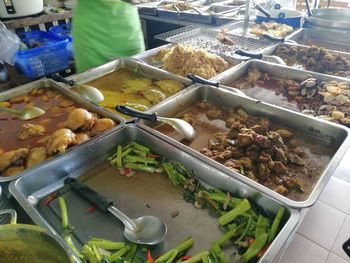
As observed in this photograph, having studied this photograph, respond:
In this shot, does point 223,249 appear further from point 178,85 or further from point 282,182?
point 178,85

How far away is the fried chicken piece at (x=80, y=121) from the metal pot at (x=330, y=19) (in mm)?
3161

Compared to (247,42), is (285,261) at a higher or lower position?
lower

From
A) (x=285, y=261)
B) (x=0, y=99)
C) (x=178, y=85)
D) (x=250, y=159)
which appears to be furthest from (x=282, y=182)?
(x=0, y=99)

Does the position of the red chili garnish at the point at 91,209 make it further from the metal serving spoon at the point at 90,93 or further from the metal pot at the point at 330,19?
the metal pot at the point at 330,19

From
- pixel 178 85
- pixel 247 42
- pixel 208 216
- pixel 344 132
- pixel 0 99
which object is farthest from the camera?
pixel 247 42

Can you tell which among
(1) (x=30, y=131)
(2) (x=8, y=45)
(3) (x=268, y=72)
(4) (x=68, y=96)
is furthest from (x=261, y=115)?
(2) (x=8, y=45)

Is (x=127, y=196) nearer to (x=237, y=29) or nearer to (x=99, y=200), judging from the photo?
(x=99, y=200)

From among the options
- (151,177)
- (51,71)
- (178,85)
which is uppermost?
(178,85)

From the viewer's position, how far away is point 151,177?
61.9 inches

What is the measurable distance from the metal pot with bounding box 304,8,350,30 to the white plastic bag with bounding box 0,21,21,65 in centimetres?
382

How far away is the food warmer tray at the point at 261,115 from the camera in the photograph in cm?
152

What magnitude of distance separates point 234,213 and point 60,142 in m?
0.99

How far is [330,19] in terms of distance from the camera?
3.77 meters

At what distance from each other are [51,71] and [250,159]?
3.42 meters
